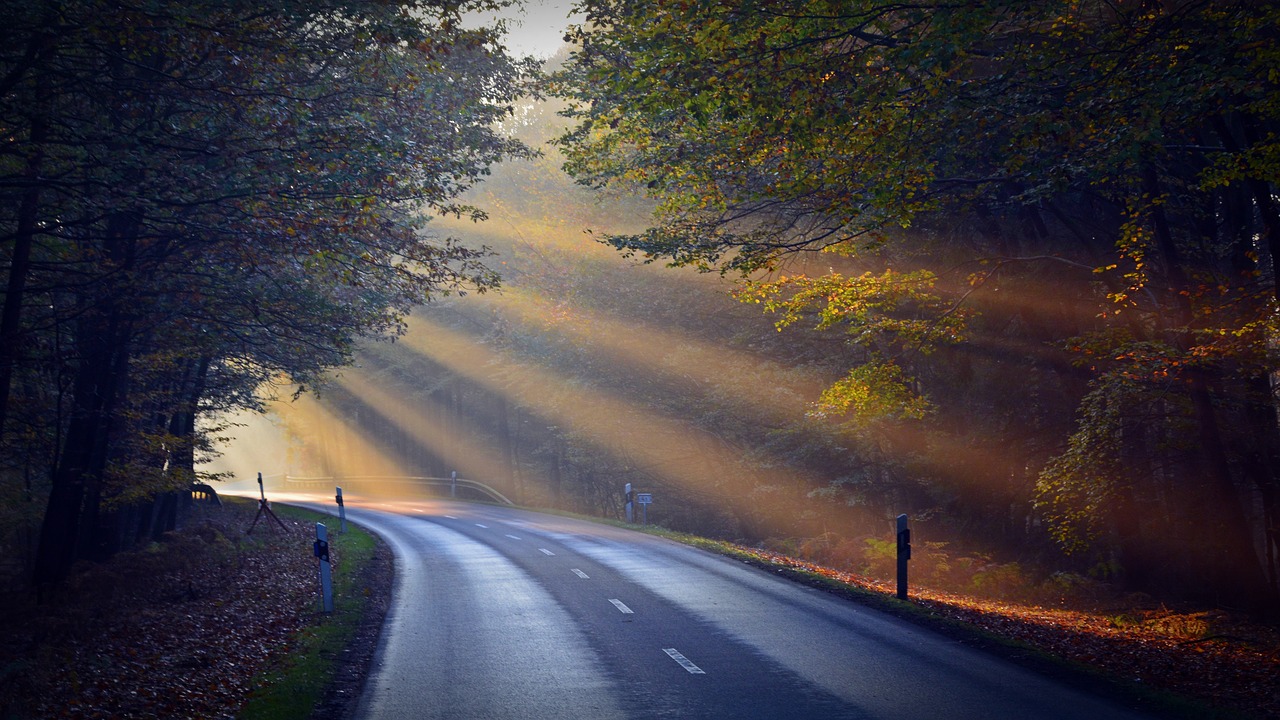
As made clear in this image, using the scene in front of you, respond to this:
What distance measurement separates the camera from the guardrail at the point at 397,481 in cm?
4884

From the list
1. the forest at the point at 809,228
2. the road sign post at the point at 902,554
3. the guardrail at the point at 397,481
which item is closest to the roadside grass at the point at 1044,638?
the road sign post at the point at 902,554

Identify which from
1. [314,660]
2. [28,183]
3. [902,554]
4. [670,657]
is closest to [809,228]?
[902,554]

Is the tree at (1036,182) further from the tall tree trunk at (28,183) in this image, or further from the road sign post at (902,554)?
the tall tree trunk at (28,183)

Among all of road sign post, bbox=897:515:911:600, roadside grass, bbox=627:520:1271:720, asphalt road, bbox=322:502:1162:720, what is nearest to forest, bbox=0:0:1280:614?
roadside grass, bbox=627:520:1271:720

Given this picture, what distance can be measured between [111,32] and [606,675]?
8292 mm

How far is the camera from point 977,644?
34.9 ft

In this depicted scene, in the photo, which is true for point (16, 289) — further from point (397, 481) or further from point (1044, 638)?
point (397, 481)

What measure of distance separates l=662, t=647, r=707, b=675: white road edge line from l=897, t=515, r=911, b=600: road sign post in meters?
5.17

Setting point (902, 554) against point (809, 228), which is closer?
point (902, 554)

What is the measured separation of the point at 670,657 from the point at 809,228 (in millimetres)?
7585

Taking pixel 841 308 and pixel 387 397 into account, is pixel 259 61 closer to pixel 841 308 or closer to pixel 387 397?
pixel 841 308

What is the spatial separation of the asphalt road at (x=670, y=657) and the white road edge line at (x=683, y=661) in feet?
0.07

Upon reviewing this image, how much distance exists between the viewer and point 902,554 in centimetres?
1427

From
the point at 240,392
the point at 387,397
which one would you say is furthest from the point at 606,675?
the point at 387,397
